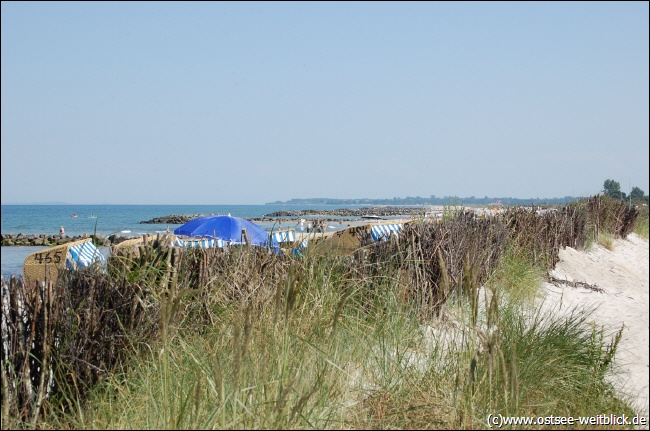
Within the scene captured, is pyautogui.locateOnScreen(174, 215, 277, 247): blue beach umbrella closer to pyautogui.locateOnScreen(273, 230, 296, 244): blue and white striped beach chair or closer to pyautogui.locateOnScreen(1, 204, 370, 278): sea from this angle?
pyautogui.locateOnScreen(1, 204, 370, 278): sea

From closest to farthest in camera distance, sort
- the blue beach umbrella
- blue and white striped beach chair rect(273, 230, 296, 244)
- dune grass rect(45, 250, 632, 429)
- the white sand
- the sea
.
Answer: dune grass rect(45, 250, 632, 429)
the white sand
blue and white striped beach chair rect(273, 230, 296, 244)
the blue beach umbrella
the sea

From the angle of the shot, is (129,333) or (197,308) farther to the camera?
(197,308)

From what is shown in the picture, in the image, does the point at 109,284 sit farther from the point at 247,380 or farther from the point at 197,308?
the point at 247,380

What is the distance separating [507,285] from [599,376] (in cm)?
324

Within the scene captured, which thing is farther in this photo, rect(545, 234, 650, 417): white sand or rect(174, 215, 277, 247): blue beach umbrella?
rect(174, 215, 277, 247): blue beach umbrella

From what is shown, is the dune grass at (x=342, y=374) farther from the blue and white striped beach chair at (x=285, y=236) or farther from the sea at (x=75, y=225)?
the sea at (x=75, y=225)

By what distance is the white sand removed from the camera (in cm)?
489

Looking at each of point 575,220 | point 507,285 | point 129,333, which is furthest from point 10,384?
point 575,220

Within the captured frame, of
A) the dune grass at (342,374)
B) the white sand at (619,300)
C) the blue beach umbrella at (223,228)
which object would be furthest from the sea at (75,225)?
the white sand at (619,300)

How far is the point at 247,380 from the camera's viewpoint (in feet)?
10.4

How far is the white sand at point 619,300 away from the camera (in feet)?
Answer: 16.0

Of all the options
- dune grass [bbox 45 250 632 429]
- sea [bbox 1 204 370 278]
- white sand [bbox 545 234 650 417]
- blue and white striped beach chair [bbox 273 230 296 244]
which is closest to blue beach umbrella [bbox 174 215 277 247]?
sea [bbox 1 204 370 278]

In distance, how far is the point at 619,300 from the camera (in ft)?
28.0

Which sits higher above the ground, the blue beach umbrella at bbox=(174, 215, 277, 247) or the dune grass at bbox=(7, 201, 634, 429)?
the blue beach umbrella at bbox=(174, 215, 277, 247)
